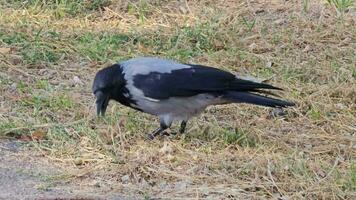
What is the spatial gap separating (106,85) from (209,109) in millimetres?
964

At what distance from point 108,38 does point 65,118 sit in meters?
1.89

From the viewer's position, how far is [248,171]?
5188 mm

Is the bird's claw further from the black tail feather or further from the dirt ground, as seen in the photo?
the dirt ground

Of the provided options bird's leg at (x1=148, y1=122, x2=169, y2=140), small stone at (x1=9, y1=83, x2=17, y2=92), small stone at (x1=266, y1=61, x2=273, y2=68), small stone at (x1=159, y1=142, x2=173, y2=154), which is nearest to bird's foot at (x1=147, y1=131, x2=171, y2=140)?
bird's leg at (x1=148, y1=122, x2=169, y2=140)

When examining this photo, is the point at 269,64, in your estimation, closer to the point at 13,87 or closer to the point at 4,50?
the point at 13,87

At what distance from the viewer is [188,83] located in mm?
5629

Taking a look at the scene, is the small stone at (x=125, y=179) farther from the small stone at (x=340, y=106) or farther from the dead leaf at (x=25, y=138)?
the small stone at (x=340, y=106)

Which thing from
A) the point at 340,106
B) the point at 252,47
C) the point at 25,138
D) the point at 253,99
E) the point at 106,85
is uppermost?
the point at 253,99

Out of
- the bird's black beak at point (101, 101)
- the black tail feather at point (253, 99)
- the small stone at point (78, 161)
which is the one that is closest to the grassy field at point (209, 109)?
the small stone at point (78, 161)

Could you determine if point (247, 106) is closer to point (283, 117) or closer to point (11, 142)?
point (283, 117)

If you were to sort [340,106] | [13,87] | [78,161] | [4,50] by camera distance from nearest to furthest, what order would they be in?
[78,161] → [340,106] → [13,87] → [4,50]

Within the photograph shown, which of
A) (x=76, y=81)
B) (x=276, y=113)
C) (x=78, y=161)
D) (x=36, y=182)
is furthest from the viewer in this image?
(x=76, y=81)

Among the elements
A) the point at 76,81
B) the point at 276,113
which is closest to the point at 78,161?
the point at 276,113

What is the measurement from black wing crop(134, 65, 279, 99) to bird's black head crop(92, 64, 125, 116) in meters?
0.14
